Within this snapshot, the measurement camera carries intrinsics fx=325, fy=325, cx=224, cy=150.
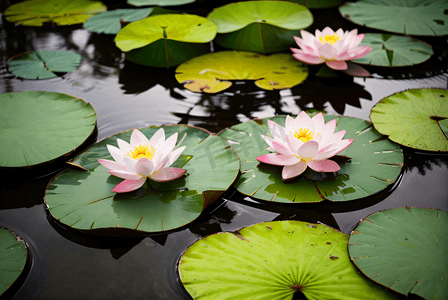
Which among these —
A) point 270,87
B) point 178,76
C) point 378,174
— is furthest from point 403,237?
point 178,76

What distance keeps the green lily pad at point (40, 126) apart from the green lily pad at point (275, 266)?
0.87 metres

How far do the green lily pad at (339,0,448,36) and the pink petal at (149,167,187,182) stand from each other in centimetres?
209

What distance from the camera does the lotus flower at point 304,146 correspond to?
53.2 inches

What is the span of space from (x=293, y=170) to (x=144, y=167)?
0.62 meters

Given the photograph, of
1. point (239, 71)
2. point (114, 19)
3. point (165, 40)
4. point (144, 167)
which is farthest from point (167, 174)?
point (114, 19)

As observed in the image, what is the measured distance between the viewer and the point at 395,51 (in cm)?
227

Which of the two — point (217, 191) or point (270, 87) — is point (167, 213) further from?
point (270, 87)

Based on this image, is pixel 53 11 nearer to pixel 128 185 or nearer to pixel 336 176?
pixel 128 185

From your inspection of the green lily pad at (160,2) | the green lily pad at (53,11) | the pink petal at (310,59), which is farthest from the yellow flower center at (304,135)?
the green lily pad at (53,11)

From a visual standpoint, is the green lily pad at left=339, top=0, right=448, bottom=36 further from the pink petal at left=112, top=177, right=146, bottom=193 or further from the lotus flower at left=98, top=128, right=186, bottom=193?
the pink petal at left=112, top=177, right=146, bottom=193

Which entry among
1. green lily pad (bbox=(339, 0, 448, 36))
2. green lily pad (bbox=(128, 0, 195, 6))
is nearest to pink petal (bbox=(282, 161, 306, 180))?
green lily pad (bbox=(339, 0, 448, 36))

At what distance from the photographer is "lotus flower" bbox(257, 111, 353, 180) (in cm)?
135

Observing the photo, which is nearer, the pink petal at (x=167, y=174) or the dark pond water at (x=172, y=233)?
the dark pond water at (x=172, y=233)

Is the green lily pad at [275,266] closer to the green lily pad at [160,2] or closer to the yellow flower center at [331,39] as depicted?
the yellow flower center at [331,39]
